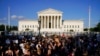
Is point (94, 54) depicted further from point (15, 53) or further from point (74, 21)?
point (74, 21)

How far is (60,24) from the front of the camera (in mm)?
29641

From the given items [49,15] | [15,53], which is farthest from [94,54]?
[49,15]

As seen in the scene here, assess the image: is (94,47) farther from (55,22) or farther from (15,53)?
(55,22)

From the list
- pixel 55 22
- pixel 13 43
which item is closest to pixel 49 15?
pixel 55 22

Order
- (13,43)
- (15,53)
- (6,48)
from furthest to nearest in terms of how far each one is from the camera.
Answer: (13,43) → (6,48) → (15,53)

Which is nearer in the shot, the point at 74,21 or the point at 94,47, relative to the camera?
the point at 94,47

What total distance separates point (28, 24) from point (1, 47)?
2687 centimetres

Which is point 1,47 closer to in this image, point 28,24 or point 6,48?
point 6,48

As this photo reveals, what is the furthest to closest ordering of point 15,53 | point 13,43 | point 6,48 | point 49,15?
point 49,15
point 13,43
point 6,48
point 15,53

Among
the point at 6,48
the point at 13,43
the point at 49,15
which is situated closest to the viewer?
the point at 6,48

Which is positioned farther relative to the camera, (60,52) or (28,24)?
(28,24)

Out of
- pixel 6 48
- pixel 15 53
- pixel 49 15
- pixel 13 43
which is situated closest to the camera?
pixel 15 53

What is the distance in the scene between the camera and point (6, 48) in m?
3.00

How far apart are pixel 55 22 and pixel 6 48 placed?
Answer: 2689 centimetres
